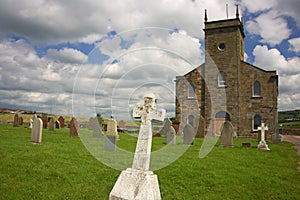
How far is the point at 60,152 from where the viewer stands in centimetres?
995

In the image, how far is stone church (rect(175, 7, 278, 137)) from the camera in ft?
92.7

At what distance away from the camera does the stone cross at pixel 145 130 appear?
13.0ft

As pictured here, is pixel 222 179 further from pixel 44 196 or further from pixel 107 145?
pixel 107 145

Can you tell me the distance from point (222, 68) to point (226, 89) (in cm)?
255

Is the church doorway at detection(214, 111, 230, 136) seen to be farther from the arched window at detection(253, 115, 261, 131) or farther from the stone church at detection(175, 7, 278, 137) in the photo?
the arched window at detection(253, 115, 261, 131)

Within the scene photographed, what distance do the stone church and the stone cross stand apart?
22.9m

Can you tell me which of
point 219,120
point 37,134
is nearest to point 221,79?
point 219,120

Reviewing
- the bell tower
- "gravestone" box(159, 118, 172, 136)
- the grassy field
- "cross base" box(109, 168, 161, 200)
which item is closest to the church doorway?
the bell tower

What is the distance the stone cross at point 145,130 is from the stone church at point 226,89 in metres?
22.9

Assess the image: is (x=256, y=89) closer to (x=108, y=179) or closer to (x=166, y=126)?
(x=166, y=126)

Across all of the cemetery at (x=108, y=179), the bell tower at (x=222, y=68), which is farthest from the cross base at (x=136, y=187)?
the bell tower at (x=222, y=68)

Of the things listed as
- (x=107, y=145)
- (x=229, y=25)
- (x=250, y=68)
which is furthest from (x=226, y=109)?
(x=107, y=145)

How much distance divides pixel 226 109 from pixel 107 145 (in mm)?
19994

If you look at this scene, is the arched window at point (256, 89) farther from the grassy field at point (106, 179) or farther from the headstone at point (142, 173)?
the headstone at point (142, 173)
